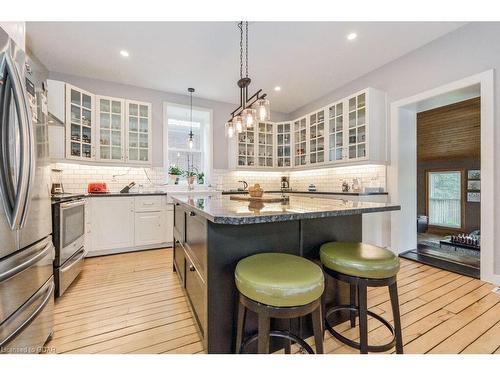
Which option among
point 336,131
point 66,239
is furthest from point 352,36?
point 66,239

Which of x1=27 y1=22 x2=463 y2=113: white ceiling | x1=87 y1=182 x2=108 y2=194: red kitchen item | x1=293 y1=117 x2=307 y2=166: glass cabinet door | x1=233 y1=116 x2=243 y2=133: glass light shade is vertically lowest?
x1=87 y1=182 x2=108 y2=194: red kitchen item

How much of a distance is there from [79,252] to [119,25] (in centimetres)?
264

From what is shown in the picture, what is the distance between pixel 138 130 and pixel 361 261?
4.03m

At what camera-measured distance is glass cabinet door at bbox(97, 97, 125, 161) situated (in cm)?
362

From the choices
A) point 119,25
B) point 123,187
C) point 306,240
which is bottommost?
point 306,240

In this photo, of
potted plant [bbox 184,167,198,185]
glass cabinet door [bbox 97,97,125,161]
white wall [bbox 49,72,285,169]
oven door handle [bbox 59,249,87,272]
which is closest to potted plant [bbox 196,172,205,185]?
potted plant [bbox 184,167,198,185]

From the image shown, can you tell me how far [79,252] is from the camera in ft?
8.29

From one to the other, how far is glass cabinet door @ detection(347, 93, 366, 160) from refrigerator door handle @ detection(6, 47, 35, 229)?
12.1ft

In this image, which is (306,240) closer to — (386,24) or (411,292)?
(411,292)

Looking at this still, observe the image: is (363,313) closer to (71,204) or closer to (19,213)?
(19,213)

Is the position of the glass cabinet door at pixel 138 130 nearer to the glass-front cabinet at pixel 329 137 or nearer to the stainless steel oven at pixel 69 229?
the stainless steel oven at pixel 69 229

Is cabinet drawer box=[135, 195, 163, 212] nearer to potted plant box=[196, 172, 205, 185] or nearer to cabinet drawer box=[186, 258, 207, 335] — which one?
potted plant box=[196, 172, 205, 185]

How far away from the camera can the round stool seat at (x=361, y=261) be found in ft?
3.88

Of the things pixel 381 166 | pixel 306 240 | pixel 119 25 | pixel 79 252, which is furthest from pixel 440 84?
pixel 79 252
